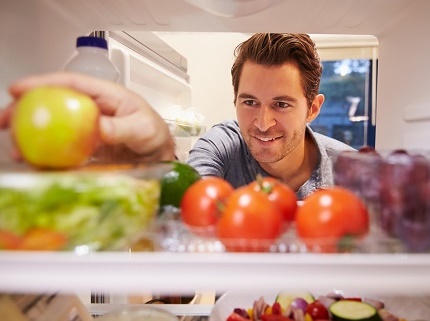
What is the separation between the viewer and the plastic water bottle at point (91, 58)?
29.2 inches

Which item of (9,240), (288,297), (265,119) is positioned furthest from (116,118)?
(265,119)

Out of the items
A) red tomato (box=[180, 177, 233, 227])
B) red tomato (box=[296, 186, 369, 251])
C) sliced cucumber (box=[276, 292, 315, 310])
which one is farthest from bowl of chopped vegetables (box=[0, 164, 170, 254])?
sliced cucumber (box=[276, 292, 315, 310])

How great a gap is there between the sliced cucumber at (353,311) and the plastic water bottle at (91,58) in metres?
0.63

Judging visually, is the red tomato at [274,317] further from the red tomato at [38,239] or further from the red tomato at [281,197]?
the red tomato at [38,239]

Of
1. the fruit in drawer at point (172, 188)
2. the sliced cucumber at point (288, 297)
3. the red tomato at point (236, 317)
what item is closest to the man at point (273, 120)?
the sliced cucumber at point (288, 297)

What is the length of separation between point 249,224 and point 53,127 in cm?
28

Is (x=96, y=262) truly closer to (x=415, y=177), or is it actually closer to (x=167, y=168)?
(x=167, y=168)

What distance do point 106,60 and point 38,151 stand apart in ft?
0.92

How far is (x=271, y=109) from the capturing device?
5.02ft

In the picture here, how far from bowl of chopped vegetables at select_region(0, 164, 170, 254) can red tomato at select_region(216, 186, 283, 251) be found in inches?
4.9

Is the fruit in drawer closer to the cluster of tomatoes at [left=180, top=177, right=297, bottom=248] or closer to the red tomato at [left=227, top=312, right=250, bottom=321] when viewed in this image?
the cluster of tomatoes at [left=180, top=177, right=297, bottom=248]

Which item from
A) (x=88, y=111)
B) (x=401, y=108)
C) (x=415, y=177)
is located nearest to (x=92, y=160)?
(x=88, y=111)

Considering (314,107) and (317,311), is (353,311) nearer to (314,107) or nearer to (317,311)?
(317,311)

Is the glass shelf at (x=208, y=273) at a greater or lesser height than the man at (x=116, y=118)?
lesser
